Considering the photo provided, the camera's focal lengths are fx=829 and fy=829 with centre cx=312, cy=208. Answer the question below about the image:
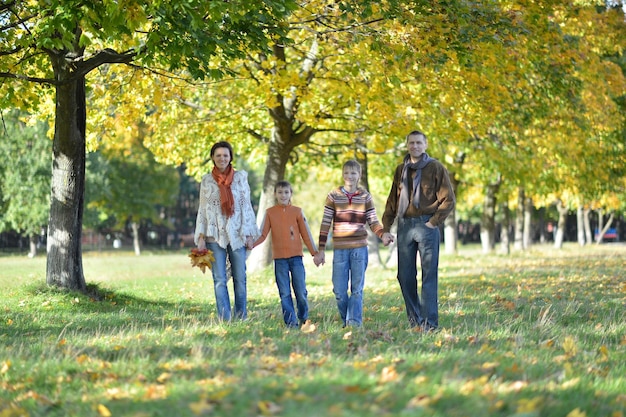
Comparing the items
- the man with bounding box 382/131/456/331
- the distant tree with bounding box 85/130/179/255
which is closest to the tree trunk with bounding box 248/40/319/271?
the man with bounding box 382/131/456/331

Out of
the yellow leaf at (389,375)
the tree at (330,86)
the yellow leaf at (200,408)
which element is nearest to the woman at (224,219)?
the tree at (330,86)

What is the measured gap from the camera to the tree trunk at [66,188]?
1212cm

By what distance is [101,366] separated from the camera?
5656 millimetres

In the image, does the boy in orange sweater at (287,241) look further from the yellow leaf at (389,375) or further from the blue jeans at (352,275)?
the yellow leaf at (389,375)

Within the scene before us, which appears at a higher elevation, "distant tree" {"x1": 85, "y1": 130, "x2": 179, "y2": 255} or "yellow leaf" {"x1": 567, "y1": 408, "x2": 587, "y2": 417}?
"distant tree" {"x1": 85, "y1": 130, "x2": 179, "y2": 255}

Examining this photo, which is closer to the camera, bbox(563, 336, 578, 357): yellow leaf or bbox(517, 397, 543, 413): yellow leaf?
bbox(517, 397, 543, 413): yellow leaf

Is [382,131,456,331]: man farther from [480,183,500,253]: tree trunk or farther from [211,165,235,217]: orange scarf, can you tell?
[480,183,500,253]: tree trunk

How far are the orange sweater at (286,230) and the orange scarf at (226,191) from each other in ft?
1.29

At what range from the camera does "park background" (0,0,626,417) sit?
4.89 m

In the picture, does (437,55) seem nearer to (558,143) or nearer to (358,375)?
(358,375)

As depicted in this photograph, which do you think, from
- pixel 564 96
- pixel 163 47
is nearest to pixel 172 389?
pixel 163 47

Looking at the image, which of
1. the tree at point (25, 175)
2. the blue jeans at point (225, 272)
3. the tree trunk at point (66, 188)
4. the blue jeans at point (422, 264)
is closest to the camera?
the blue jeans at point (422, 264)

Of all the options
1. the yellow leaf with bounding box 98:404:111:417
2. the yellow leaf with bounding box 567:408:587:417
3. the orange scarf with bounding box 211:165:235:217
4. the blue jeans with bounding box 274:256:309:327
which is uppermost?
the orange scarf with bounding box 211:165:235:217

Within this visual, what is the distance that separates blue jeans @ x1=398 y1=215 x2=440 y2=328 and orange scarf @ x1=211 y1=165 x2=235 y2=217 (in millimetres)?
1785
